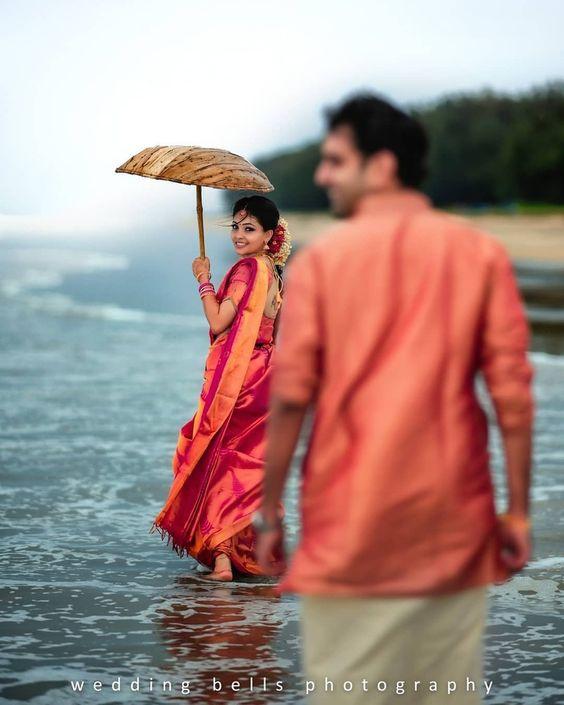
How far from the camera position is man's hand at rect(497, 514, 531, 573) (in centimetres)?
287

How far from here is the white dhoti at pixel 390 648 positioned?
9.17 feet

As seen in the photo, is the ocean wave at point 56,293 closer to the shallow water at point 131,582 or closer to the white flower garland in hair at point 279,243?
the shallow water at point 131,582

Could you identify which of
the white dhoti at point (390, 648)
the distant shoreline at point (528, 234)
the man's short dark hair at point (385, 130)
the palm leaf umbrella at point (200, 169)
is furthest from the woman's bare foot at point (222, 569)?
the distant shoreline at point (528, 234)

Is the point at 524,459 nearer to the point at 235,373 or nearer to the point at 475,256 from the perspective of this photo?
the point at 475,256

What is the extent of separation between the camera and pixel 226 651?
494 centimetres

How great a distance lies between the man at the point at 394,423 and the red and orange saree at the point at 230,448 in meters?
3.13

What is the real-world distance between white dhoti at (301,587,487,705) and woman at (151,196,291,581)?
10.3ft

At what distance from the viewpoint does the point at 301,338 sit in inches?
108

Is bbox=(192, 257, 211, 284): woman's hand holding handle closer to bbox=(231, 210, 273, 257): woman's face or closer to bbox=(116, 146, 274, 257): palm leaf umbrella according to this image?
bbox=(116, 146, 274, 257): palm leaf umbrella

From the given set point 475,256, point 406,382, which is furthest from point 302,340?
point 475,256

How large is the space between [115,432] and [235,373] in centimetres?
469

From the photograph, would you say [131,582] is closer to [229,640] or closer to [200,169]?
[229,640]

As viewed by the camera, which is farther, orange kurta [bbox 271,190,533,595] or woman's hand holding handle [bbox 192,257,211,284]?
woman's hand holding handle [bbox 192,257,211,284]

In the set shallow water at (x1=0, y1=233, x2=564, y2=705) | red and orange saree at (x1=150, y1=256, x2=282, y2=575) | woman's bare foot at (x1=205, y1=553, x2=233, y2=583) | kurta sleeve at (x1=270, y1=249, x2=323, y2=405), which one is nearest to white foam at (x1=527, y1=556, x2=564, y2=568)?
shallow water at (x1=0, y1=233, x2=564, y2=705)
